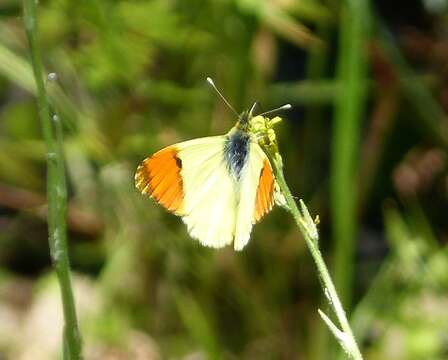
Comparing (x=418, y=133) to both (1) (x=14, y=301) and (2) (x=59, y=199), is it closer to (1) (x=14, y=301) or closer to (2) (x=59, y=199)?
(1) (x=14, y=301)

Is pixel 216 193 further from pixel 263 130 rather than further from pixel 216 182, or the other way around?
pixel 263 130

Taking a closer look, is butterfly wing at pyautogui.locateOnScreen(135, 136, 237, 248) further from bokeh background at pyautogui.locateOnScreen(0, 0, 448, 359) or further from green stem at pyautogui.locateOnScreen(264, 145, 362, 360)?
bokeh background at pyautogui.locateOnScreen(0, 0, 448, 359)

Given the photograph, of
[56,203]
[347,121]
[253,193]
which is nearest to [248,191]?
[253,193]

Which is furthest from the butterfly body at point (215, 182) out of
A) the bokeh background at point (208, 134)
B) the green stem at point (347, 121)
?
the bokeh background at point (208, 134)

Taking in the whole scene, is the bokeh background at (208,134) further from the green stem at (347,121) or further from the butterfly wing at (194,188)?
the butterfly wing at (194,188)

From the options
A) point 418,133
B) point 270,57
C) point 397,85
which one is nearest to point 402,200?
point 418,133

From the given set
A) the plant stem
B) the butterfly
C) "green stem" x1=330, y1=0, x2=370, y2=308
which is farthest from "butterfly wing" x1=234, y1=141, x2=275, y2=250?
"green stem" x1=330, y1=0, x2=370, y2=308
